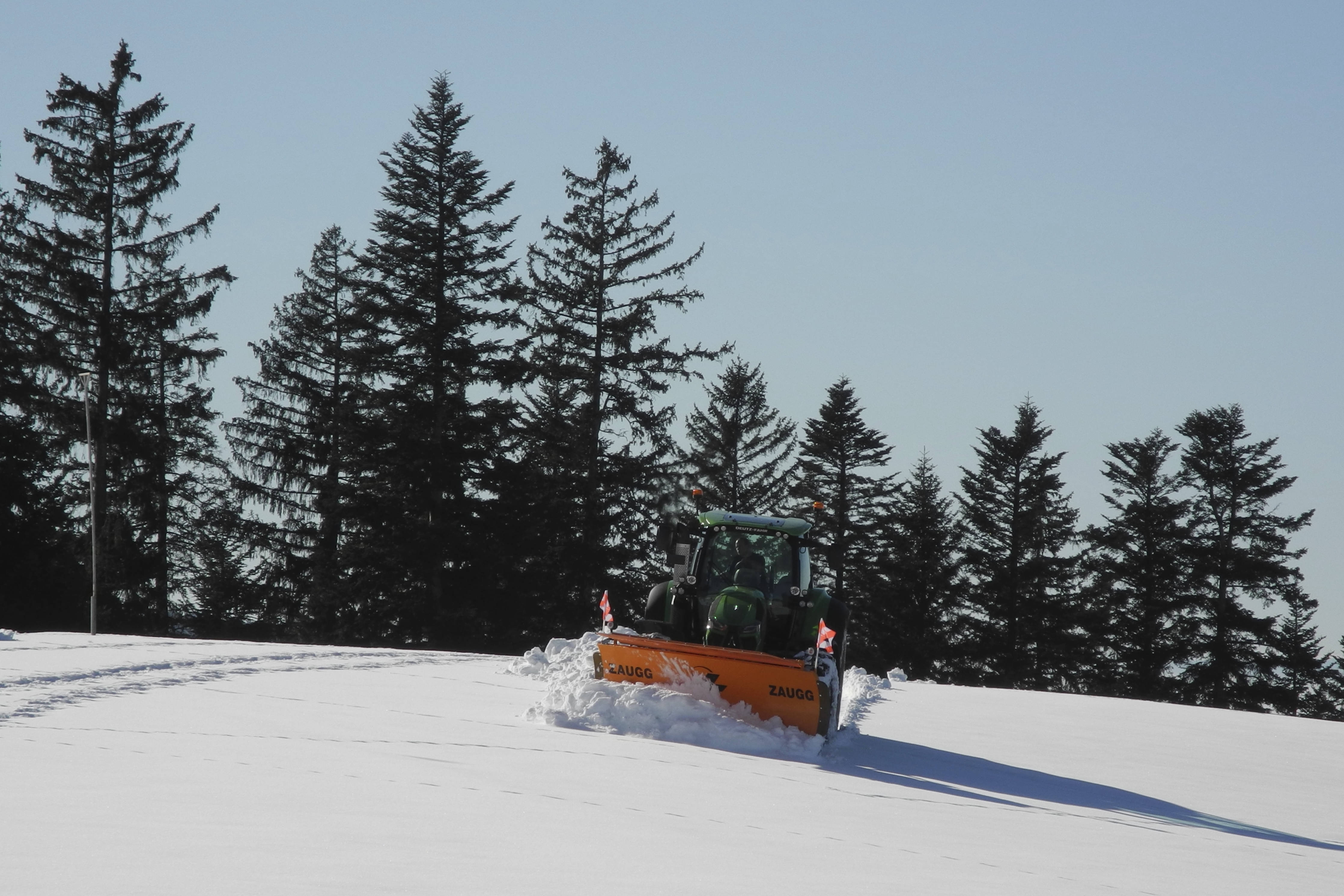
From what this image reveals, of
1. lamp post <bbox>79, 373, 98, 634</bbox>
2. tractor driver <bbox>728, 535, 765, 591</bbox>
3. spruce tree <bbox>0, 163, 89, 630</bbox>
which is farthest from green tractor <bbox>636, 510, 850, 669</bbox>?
spruce tree <bbox>0, 163, 89, 630</bbox>

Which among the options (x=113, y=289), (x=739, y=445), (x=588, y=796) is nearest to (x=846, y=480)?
(x=739, y=445)

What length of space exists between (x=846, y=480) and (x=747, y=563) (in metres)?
31.8

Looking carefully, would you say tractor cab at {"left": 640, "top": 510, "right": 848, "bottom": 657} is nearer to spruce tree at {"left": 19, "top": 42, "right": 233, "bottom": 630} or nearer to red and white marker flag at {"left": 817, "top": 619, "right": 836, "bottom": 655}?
red and white marker flag at {"left": 817, "top": 619, "right": 836, "bottom": 655}

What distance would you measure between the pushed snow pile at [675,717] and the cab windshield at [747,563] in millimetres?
1670

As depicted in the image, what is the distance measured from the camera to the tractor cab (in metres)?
10.5

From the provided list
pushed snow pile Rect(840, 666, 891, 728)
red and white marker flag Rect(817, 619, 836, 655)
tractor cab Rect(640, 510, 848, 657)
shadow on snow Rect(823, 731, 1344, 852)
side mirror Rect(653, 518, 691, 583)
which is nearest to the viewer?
shadow on snow Rect(823, 731, 1344, 852)

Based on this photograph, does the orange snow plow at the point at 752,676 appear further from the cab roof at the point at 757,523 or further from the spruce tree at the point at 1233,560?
the spruce tree at the point at 1233,560

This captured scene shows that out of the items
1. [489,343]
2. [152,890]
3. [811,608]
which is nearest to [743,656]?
[811,608]

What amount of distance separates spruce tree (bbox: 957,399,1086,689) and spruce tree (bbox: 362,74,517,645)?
17.7m

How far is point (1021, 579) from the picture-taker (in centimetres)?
4056

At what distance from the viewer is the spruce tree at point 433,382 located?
30109 mm

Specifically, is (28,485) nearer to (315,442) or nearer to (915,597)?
(315,442)

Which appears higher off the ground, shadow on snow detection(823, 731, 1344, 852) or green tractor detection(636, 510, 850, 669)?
green tractor detection(636, 510, 850, 669)

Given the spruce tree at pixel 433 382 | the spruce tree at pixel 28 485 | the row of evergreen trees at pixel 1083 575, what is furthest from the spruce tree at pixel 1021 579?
the spruce tree at pixel 28 485
